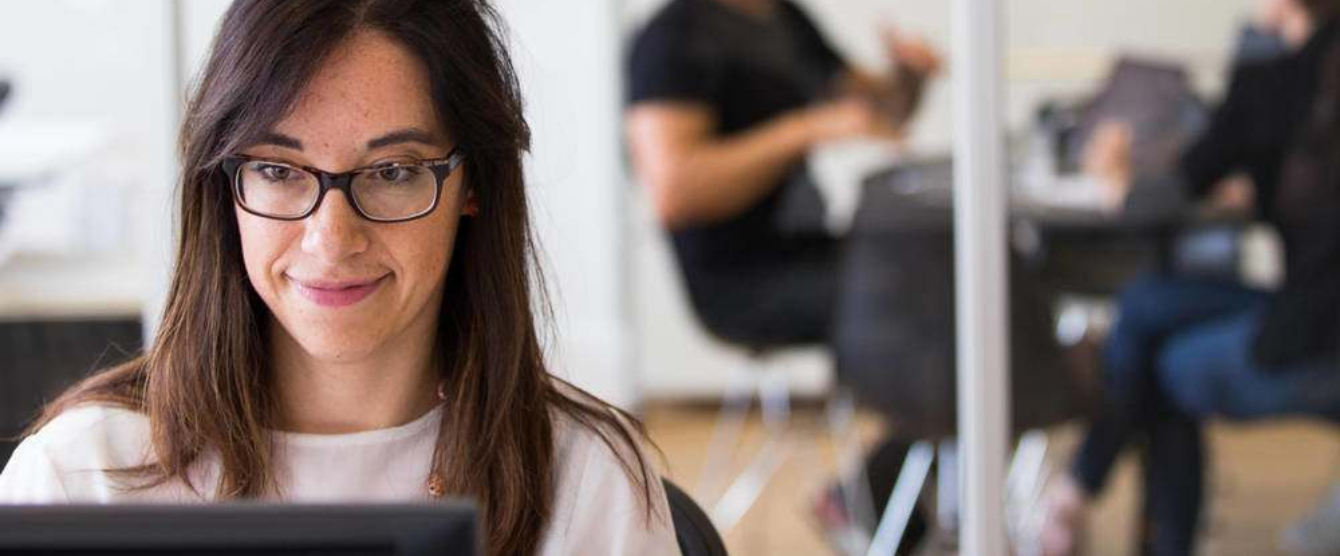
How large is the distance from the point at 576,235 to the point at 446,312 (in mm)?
3401

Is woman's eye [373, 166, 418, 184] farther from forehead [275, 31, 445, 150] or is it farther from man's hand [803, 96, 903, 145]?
man's hand [803, 96, 903, 145]

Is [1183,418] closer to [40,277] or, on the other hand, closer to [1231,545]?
[1231,545]

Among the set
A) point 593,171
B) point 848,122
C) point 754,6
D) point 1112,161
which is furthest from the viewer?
point 593,171

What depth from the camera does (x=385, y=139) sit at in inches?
44.9

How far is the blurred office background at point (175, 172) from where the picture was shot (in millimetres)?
2496

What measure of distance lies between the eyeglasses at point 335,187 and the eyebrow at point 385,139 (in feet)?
0.04

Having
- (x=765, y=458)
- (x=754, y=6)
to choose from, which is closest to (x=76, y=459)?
(x=754, y=6)

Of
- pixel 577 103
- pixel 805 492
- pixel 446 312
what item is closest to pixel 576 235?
pixel 577 103

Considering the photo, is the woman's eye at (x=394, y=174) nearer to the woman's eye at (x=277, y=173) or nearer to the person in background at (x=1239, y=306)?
the woman's eye at (x=277, y=173)

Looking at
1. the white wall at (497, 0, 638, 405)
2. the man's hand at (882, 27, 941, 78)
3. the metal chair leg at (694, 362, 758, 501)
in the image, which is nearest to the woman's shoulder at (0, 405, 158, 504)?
the man's hand at (882, 27, 941, 78)

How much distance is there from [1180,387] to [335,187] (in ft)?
6.97

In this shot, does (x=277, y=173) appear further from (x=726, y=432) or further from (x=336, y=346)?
(x=726, y=432)

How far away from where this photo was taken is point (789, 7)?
133 inches

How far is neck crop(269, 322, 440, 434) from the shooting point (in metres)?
1.22
